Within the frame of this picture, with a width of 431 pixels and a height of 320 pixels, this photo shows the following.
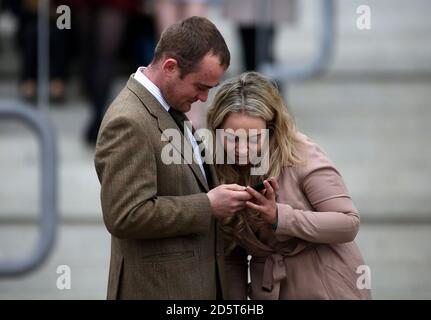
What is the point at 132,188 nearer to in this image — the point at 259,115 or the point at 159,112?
the point at 159,112

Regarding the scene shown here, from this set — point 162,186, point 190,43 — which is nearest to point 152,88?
point 190,43

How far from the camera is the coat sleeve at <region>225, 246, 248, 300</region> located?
345 cm

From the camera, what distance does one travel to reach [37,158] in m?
6.84

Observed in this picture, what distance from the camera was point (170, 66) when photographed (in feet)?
10.2

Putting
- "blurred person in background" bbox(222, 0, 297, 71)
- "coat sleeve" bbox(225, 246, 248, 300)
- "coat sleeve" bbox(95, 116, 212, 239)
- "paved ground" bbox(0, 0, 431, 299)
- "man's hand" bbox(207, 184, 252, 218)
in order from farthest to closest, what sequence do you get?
"blurred person in background" bbox(222, 0, 297, 71) → "paved ground" bbox(0, 0, 431, 299) → "coat sleeve" bbox(225, 246, 248, 300) → "man's hand" bbox(207, 184, 252, 218) → "coat sleeve" bbox(95, 116, 212, 239)

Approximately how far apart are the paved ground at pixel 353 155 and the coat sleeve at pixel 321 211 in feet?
8.23

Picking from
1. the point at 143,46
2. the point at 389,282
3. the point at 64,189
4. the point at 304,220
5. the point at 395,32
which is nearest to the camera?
the point at 304,220

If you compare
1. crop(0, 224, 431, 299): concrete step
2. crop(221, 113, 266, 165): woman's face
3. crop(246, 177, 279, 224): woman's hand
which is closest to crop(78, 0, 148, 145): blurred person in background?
crop(0, 224, 431, 299): concrete step

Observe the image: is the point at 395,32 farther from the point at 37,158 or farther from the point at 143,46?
the point at 37,158

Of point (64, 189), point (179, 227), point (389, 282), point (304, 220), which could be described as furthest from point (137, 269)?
point (64, 189)

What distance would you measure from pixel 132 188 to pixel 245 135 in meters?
0.45

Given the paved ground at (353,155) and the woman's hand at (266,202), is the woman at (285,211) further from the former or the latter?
the paved ground at (353,155)

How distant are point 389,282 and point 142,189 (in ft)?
10.3

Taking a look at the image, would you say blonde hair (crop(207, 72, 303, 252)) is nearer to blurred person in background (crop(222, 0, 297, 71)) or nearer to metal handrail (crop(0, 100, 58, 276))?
metal handrail (crop(0, 100, 58, 276))
